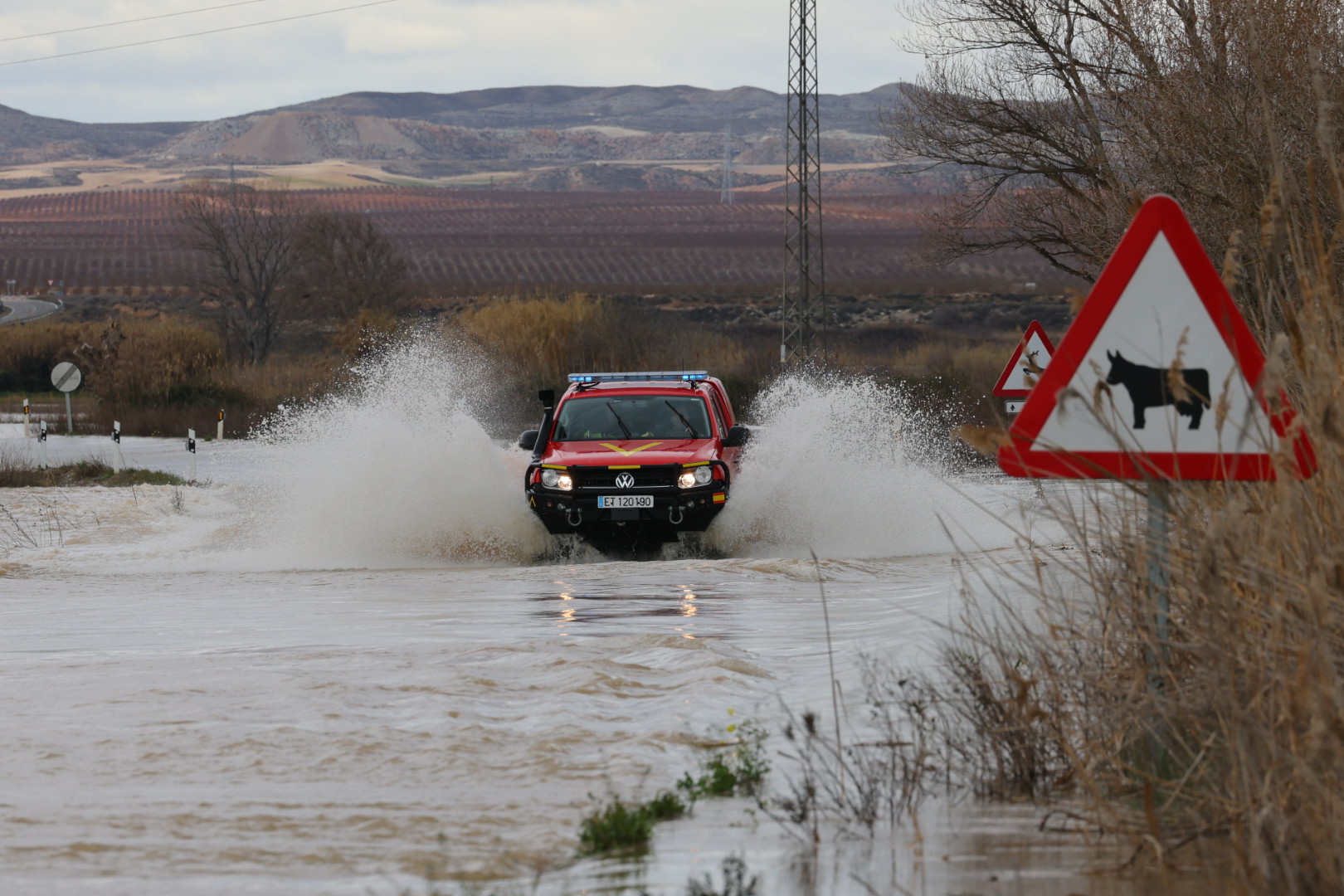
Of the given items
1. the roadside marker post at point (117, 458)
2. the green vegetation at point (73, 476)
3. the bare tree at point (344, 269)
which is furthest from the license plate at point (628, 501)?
the bare tree at point (344, 269)

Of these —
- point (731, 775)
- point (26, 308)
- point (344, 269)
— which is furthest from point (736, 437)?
point (26, 308)

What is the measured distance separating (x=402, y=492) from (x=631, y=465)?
2.99 metres

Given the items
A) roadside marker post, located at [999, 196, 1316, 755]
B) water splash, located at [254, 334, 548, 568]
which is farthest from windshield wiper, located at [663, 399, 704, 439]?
roadside marker post, located at [999, 196, 1316, 755]

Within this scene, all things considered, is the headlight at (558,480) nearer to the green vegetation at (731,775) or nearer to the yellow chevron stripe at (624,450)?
the yellow chevron stripe at (624,450)

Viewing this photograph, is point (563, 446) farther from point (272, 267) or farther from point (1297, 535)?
point (272, 267)

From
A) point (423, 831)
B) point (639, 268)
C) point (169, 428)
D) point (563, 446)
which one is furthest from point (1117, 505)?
point (639, 268)

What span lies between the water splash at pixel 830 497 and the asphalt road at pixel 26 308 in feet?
249

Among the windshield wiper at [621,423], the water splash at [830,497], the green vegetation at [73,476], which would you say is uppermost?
the windshield wiper at [621,423]

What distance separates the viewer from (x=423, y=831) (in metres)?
5.26

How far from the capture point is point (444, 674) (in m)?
8.23

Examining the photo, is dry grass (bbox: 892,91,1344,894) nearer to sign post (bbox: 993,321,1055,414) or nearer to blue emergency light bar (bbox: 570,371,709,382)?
Answer: blue emergency light bar (bbox: 570,371,709,382)

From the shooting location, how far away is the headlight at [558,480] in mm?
14367

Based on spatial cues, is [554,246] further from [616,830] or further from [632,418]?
[616,830]

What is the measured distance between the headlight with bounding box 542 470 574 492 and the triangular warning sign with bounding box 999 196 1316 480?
9.73 metres
